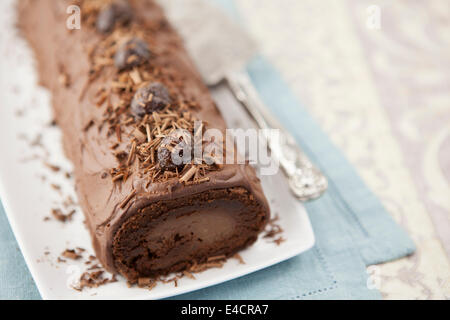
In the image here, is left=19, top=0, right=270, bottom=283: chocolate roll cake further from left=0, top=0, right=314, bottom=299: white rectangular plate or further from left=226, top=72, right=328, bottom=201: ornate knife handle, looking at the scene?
left=226, top=72, right=328, bottom=201: ornate knife handle

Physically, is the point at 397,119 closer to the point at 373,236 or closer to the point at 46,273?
the point at 373,236

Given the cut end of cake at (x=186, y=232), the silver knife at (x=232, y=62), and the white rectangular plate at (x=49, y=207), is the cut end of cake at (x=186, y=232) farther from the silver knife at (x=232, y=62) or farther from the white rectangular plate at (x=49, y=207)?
the silver knife at (x=232, y=62)

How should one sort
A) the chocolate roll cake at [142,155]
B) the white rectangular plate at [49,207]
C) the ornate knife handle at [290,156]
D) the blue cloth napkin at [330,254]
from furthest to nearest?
the ornate knife handle at [290,156] → the blue cloth napkin at [330,254] → the white rectangular plate at [49,207] → the chocolate roll cake at [142,155]

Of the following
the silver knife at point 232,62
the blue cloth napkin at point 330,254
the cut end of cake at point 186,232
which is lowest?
the blue cloth napkin at point 330,254

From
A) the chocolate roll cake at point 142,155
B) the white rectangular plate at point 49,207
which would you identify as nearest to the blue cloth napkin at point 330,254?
the white rectangular plate at point 49,207

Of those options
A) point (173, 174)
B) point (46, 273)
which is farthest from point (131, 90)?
point (46, 273)

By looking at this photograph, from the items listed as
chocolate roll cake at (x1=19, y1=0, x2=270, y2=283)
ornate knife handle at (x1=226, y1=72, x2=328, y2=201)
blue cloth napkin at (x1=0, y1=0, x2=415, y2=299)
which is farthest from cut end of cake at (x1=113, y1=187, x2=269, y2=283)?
ornate knife handle at (x1=226, y1=72, x2=328, y2=201)

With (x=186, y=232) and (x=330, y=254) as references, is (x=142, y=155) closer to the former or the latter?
(x=186, y=232)
